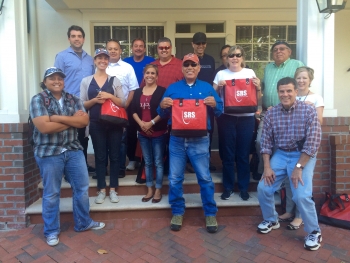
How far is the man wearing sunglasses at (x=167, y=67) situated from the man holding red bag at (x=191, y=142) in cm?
59

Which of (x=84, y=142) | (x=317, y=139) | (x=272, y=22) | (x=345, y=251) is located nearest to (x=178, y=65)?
(x=84, y=142)

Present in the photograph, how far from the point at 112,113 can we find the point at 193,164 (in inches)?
43.6

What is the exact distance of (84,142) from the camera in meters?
4.14

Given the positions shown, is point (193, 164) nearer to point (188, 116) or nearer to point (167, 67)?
point (188, 116)

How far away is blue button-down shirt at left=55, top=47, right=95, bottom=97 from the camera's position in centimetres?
408

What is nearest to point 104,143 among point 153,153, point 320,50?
point 153,153

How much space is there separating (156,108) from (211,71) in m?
1.18

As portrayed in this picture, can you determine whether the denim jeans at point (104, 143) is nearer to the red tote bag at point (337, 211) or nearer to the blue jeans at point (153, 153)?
the blue jeans at point (153, 153)

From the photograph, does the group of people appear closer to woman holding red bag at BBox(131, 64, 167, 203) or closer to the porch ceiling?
woman holding red bag at BBox(131, 64, 167, 203)

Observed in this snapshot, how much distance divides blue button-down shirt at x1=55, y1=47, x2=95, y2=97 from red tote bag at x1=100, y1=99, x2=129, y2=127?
0.72m

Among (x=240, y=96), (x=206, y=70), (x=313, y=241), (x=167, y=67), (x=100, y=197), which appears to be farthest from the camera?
(x=206, y=70)

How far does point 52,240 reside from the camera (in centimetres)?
329

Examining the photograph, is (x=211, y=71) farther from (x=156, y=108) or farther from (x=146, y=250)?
(x=146, y=250)

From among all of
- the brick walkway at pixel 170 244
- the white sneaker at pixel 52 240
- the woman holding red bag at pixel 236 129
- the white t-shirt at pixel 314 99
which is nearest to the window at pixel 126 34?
the woman holding red bag at pixel 236 129
